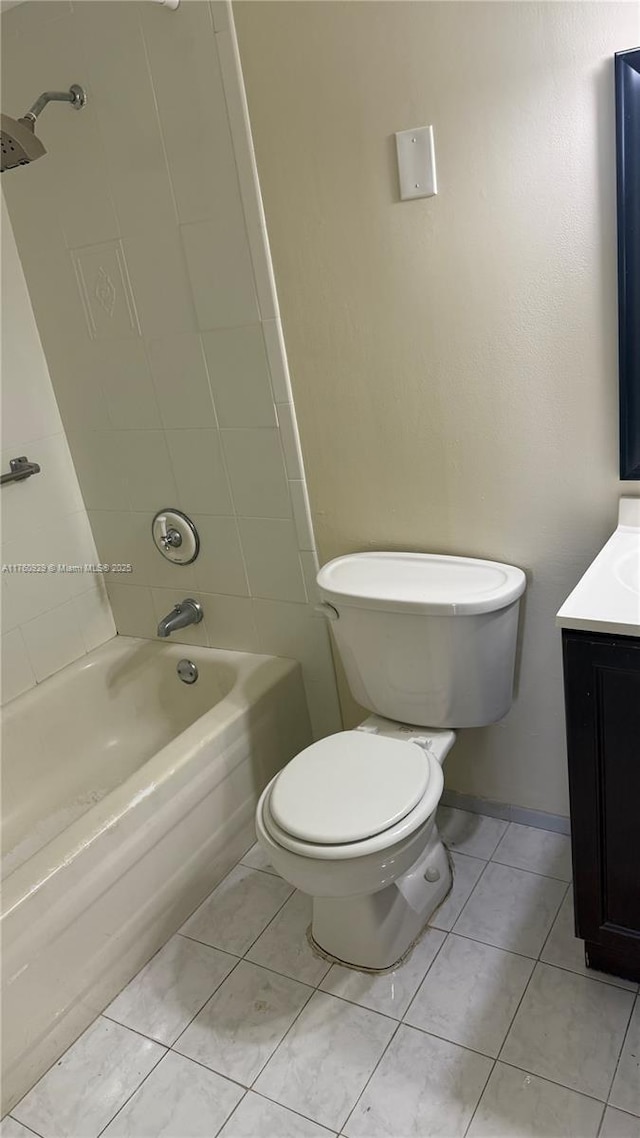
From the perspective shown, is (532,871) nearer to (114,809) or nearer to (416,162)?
(114,809)

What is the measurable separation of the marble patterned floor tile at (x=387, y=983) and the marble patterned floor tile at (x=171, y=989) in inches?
9.2

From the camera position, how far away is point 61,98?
1.68 meters

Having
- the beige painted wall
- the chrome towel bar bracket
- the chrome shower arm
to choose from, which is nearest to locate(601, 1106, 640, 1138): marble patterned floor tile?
the beige painted wall

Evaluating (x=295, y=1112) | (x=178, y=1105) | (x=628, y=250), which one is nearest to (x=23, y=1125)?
(x=178, y=1105)

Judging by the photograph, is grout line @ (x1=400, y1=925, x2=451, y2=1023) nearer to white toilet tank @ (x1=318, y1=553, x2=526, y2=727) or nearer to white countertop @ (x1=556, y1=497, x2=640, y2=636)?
white toilet tank @ (x1=318, y1=553, x2=526, y2=727)

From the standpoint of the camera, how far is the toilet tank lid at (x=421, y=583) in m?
1.51

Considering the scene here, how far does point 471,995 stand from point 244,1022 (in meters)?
0.44

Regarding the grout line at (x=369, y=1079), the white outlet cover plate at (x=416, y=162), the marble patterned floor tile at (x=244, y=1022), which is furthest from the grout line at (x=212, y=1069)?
the white outlet cover plate at (x=416, y=162)

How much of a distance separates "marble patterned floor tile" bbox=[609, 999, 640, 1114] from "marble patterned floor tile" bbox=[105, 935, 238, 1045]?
76 centimetres

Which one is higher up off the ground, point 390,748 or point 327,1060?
point 390,748

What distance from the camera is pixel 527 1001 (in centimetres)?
145

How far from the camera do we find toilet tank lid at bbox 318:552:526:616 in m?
1.51

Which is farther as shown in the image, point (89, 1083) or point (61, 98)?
point (61, 98)

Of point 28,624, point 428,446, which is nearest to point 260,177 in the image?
point 428,446
